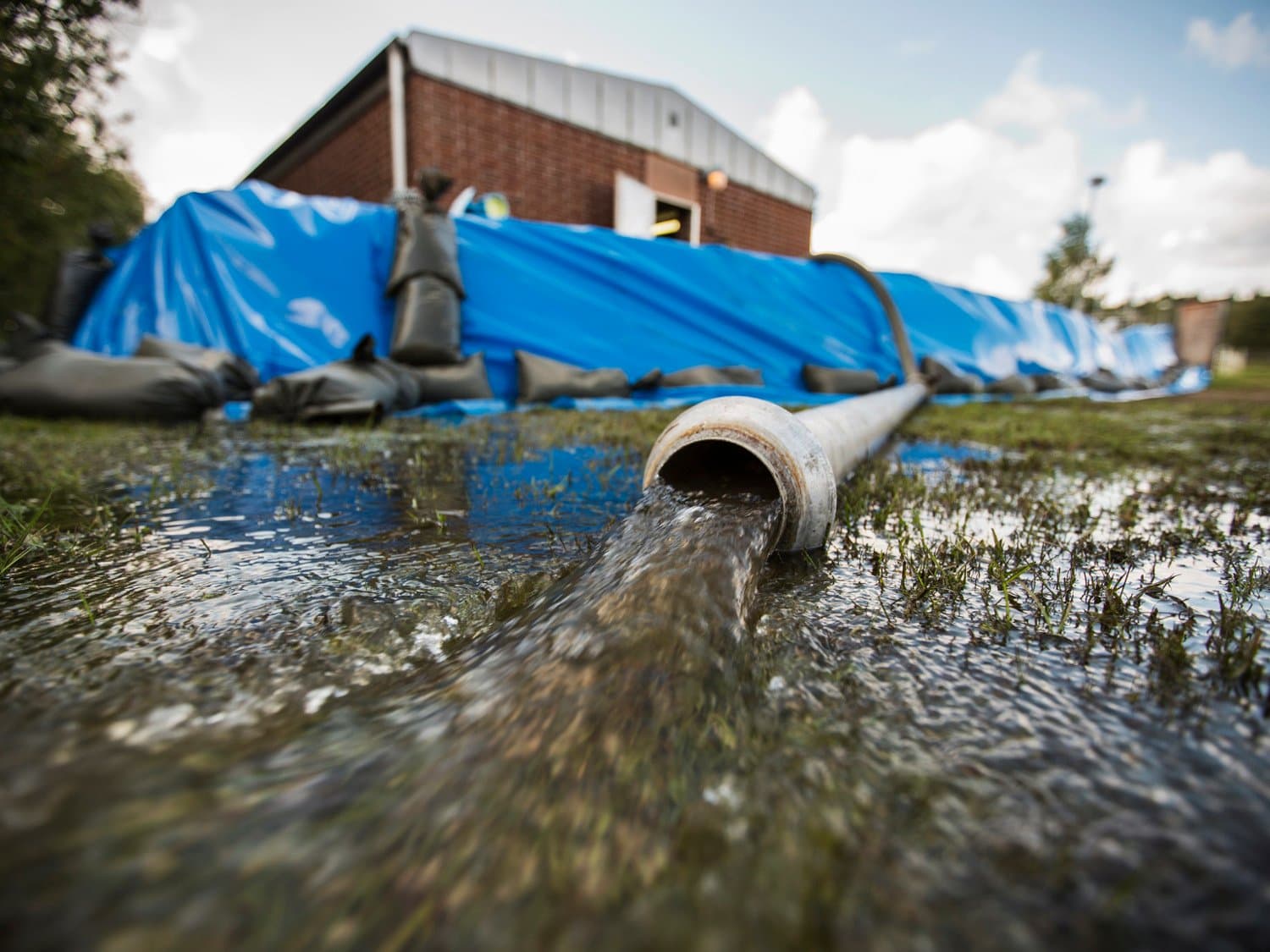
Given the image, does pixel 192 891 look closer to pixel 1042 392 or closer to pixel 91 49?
pixel 91 49

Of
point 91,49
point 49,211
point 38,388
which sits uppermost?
point 49,211

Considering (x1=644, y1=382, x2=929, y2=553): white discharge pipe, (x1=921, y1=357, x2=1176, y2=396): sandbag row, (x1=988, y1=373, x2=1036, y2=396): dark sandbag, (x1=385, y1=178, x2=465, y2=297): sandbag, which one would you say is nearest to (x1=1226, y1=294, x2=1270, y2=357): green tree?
(x1=921, y1=357, x2=1176, y2=396): sandbag row

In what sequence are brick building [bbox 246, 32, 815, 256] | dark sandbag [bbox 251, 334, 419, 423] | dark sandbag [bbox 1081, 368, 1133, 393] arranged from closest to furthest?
dark sandbag [bbox 251, 334, 419, 423] < brick building [bbox 246, 32, 815, 256] < dark sandbag [bbox 1081, 368, 1133, 393]

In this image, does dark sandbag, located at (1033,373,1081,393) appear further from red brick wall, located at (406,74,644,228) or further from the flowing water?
the flowing water

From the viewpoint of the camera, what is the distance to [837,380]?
22.6 feet

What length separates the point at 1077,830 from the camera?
62 centimetres

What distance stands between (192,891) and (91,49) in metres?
5.62

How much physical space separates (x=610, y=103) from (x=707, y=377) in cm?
614

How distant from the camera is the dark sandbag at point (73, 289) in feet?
18.1

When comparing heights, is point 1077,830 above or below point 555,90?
below

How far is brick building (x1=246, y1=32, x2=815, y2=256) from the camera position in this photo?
7918 mm

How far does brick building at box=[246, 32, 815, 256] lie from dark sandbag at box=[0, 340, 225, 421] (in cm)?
476

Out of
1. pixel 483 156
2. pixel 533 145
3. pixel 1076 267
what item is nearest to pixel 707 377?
pixel 483 156

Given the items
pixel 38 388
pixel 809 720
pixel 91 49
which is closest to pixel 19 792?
pixel 809 720
